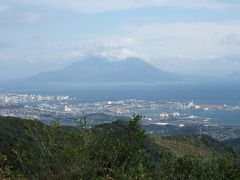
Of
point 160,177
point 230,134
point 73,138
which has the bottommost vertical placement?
point 230,134

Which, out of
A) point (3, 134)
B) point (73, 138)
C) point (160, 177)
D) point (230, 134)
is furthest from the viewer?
point (230, 134)

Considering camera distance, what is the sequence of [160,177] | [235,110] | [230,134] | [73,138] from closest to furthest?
[160,177] → [73,138] → [230,134] → [235,110]

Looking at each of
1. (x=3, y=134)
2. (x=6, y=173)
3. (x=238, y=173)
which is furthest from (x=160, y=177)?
(x=3, y=134)

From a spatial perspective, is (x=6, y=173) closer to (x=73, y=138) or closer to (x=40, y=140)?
(x=40, y=140)

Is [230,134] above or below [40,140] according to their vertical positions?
below

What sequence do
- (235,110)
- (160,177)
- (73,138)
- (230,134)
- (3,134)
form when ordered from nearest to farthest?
(160,177)
(73,138)
(3,134)
(230,134)
(235,110)

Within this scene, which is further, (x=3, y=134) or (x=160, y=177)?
(x=3, y=134)

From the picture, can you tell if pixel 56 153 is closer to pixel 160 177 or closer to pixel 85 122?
pixel 85 122

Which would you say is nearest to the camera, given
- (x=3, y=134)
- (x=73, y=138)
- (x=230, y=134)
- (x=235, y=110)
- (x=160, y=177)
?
(x=160, y=177)

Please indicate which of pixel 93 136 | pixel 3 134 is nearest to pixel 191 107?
pixel 3 134
